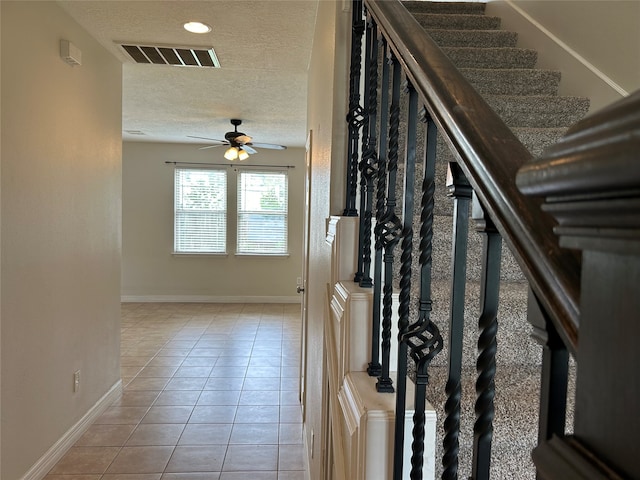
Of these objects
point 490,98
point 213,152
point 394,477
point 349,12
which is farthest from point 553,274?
point 213,152

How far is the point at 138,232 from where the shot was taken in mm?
7820

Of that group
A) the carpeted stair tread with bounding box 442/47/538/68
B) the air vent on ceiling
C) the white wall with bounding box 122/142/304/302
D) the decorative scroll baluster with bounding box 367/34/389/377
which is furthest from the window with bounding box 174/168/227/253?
the decorative scroll baluster with bounding box 367/34/389/377

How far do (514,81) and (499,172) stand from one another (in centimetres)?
223

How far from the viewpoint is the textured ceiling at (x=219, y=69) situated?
2529 mm

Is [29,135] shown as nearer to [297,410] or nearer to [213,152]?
[297,410]

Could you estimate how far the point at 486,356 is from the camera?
1.64 feet

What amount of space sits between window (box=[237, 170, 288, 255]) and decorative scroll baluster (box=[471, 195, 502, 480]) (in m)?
7.60

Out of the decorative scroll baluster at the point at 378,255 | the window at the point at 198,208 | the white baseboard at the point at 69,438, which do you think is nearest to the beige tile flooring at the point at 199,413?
the white baseboard at the point at 69,438

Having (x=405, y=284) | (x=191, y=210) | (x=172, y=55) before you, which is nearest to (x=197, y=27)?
(x=172, y=55)

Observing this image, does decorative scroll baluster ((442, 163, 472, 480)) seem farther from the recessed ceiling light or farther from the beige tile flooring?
the recessed ceiling light

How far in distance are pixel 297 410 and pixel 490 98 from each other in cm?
279

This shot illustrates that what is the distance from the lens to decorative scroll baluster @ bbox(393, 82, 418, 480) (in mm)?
820

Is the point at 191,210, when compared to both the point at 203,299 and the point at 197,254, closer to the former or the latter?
the point at 197,254

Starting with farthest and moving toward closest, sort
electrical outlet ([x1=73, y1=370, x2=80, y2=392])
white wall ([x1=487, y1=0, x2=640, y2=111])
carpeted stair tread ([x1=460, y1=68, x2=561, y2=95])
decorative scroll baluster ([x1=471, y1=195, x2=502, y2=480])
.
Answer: electrical outlet ([x1=73, y1=370, x2=80, y2=392]) → carpeted stair tread ([x1=460, y1=68, x2=561, y2=95]) → white wall ([x1=487, y1=0, x2=640, y2=111]) → decorative scroll baluster ([x1=471, y1=195, x2=502, y2=480])
